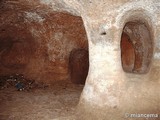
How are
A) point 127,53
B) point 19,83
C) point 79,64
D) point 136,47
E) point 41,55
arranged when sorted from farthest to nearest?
point 79,64
point 41,55
point 127,53
point 19,83
point 136,47

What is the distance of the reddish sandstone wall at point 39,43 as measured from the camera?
8180 millimetres

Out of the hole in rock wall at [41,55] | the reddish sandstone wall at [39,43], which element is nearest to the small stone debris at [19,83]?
the hole in rock wall at [41,55]

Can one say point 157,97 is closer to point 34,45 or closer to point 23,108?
point 23,108

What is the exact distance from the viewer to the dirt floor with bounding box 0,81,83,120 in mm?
5918

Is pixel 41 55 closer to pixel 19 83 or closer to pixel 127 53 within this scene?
pixel 19 83

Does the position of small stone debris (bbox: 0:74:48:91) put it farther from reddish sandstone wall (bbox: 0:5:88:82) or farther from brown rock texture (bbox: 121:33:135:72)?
brown rock texture (bbox: 121:33:135:72)

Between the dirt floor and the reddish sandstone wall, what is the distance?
77 cm

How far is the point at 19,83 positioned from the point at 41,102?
2.03m

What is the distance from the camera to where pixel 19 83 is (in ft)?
28.3

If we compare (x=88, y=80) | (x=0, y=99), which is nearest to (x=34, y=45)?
(x=0, y=99)

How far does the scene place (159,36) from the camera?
546cm

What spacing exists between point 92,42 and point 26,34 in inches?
150

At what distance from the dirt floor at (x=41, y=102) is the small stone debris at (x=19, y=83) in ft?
0.67

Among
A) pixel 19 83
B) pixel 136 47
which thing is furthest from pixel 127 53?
pixel 19 83
